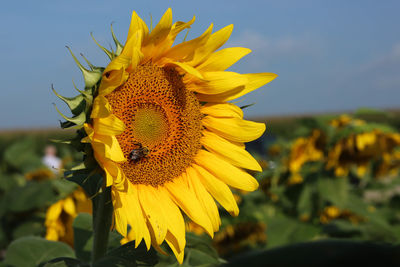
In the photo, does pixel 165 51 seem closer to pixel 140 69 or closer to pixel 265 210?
pixel 140 69

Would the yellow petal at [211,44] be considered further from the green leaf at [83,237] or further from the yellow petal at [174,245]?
the green leaf at [83,237]

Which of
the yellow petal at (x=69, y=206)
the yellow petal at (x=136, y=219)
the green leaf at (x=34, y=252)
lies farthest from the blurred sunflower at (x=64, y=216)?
the yellow petal at (x=136, y=219)

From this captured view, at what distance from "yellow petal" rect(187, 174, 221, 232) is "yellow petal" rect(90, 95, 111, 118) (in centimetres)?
49

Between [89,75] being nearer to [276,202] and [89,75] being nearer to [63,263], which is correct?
[63,263]

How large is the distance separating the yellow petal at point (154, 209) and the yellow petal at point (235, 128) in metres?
0.34

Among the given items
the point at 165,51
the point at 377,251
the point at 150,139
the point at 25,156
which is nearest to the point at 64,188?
the point at 150,139

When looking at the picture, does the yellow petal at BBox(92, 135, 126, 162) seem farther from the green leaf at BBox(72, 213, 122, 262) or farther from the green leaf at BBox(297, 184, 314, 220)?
the green leaf at BBox(297, 184, 314, 220)

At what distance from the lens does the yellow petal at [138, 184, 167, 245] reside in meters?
1.54

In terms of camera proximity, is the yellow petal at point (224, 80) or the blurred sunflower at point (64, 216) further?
the blurred sunflower at point (64, 216)

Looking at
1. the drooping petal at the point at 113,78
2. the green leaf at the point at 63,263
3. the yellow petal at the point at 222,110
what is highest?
the drooping petal at the point at 113,78

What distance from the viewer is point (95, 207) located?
1.59m

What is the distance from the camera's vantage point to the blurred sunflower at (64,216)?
9.60 ft

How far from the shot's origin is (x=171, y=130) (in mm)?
1808

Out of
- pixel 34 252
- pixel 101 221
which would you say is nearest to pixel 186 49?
pixel 101 221
